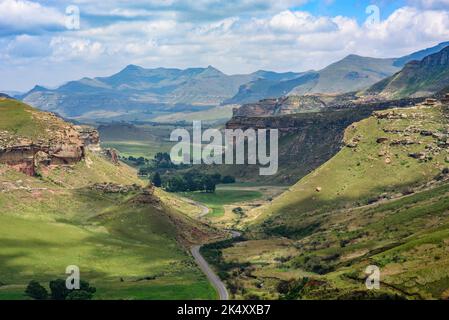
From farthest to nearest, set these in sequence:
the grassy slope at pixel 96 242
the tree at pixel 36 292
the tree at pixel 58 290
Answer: the grassy slope at pixel 96 242 < the tree at pixel 58 290 < the tree at pixel 36 292

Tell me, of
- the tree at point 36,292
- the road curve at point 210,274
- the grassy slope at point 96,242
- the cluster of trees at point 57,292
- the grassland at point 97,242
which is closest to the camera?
the tree at point 36,292

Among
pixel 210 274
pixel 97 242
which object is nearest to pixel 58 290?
pixel 210 274

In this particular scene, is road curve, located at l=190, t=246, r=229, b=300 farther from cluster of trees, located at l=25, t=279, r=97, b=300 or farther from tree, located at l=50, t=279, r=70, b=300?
tree, located at l=50, t=279, r=70, b=300

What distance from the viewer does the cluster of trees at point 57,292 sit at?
4584 inches

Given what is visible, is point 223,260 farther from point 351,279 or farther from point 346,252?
point 351,279

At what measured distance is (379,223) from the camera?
16400 centimetres

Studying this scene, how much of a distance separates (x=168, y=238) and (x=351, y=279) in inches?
3079

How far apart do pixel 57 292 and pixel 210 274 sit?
1424 inches

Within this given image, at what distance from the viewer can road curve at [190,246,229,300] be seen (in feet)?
402

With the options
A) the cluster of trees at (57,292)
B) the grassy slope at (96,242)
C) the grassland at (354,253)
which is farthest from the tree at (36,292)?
the grassland at (354,253)

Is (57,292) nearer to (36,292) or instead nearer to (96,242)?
(36,292)

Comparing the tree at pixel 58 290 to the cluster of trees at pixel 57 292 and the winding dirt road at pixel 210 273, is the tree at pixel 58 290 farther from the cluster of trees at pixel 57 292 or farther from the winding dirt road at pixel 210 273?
the winding dirt road at pixel 210 273

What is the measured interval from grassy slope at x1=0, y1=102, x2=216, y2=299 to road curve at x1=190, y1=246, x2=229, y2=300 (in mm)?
1901
